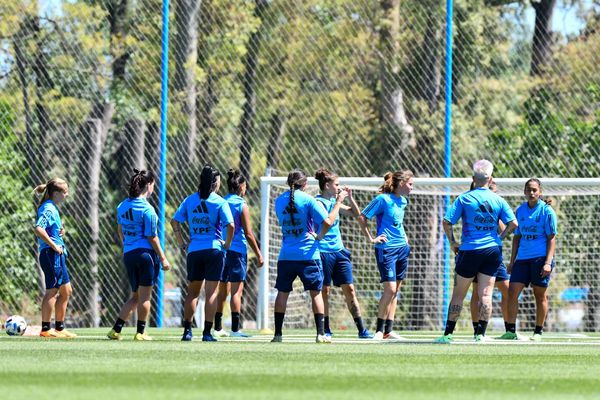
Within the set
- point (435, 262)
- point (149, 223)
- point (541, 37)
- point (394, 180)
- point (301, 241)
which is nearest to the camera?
point (301, 241)

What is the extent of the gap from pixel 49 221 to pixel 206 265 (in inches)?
97.1

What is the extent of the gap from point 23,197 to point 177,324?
4.16m

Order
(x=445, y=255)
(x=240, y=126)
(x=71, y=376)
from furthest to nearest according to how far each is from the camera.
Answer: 1. (x=240, y=126)
2. (x=445, y=255)
3. (x=71, y=376)

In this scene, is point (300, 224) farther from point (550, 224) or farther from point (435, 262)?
point (435, 262)

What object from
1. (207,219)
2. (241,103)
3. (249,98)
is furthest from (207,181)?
(249,98)

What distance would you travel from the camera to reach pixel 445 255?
869 inches

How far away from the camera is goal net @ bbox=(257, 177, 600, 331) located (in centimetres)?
2177

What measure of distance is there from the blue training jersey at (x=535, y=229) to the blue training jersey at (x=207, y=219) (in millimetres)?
4125

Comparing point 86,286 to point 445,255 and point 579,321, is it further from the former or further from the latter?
point 579,321

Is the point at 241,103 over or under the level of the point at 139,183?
over

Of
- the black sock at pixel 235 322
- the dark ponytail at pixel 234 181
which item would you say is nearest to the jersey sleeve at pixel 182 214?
the dark ponytail at pixel 234 181

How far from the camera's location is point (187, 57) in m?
26.7

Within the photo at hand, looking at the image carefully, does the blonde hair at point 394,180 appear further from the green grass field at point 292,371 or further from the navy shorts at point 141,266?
the navy shorts at point 141,266

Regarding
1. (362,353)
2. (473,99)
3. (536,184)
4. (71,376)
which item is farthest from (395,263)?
(473,99)
